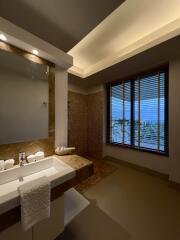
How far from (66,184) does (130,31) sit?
2.26m

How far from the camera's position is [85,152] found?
4.00 metres

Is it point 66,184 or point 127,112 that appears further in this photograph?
point 127,112

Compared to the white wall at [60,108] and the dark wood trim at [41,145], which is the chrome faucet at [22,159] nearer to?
the dark wood trim at [41,145]

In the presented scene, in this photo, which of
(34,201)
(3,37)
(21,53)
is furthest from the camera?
(21,53)

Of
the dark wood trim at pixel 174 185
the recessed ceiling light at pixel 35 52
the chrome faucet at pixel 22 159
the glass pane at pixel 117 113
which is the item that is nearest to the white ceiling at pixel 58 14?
the recessed ceiling light at pixel 35 52

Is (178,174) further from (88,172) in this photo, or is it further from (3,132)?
(3,132)

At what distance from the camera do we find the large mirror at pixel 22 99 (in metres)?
1.29

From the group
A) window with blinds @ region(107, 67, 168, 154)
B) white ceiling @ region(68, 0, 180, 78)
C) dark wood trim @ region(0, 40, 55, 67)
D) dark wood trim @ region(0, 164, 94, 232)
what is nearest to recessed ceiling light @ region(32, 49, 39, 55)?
dark wood trim @ region(0, 40, 55, 67)

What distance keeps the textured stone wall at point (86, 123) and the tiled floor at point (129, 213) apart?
1.50 m

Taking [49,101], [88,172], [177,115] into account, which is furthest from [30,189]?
[177,115]

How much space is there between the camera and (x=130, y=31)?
1.81m

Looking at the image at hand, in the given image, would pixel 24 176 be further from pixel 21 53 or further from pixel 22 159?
pixel 21 53

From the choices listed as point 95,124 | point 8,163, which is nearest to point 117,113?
point 95,124

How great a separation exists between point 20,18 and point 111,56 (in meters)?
1.73
